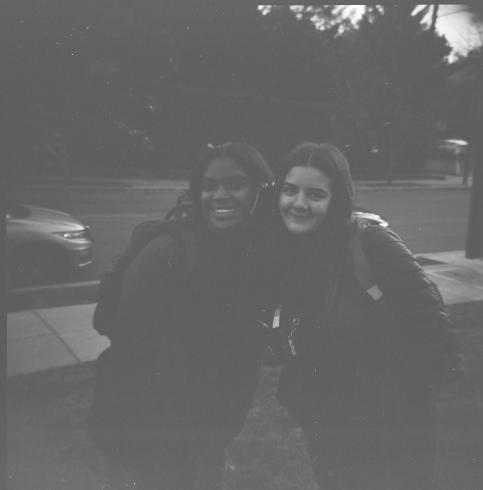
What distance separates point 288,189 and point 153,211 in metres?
11.4

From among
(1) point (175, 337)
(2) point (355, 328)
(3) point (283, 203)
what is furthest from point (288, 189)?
(1) point (175, 337)

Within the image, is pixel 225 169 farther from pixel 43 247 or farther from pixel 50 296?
pixel 43 247

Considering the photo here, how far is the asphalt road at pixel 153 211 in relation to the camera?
32.3ft

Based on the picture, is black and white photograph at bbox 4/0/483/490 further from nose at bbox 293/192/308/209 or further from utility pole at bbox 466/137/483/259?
utility pole at bbox 466/137/483/259

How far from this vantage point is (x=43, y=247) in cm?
645

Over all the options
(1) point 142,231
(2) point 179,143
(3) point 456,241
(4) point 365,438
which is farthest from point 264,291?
(3) point 456,241

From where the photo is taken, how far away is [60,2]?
146 cm

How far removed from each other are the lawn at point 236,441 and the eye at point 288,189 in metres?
1.71

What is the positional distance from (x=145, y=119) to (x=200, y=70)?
0.85ft

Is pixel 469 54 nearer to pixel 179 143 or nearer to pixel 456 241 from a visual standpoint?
pixel 179 143

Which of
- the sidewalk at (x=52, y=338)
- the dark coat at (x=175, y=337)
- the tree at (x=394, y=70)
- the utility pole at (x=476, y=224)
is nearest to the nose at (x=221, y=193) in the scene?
the dark coat at (x=175, y=337)

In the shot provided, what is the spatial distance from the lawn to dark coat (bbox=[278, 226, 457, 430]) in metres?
1.25

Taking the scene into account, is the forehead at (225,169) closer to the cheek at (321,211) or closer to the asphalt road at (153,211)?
the cheek at (321,211)

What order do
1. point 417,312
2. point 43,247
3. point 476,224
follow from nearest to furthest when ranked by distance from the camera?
point 417,312
point 43,247
point 476,224
